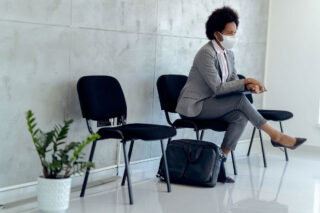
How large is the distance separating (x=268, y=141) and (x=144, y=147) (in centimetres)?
242

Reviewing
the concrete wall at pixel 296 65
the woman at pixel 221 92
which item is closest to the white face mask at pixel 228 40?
the woman at pixel 221 92

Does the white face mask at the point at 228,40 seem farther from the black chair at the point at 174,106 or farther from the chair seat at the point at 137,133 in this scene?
the chair seat at the point at 137,133

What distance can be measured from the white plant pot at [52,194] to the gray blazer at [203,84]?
1482mm

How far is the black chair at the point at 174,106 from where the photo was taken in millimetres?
4082

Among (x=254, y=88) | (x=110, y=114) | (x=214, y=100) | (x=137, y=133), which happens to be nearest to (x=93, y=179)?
(x=110, y=114)

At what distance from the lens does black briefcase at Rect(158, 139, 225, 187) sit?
3852 millimetres

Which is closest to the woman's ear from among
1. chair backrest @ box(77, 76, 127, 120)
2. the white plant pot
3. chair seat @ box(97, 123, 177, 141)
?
chair backrest @ box(77, 76, 127, 120)

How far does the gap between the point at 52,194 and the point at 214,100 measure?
1695 millimetres

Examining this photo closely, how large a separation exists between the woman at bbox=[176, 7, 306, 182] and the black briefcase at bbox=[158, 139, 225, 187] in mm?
261

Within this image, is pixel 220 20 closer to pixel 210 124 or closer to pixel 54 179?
pixel 210 124

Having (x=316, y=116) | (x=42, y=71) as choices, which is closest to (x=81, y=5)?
(x=42, y=71)

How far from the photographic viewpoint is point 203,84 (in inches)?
163

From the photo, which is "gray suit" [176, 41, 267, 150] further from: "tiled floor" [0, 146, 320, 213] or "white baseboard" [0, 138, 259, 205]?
"white baseboard" [0, 138, 259, 205]

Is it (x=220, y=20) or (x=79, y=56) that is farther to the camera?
(x=220, y=20)
